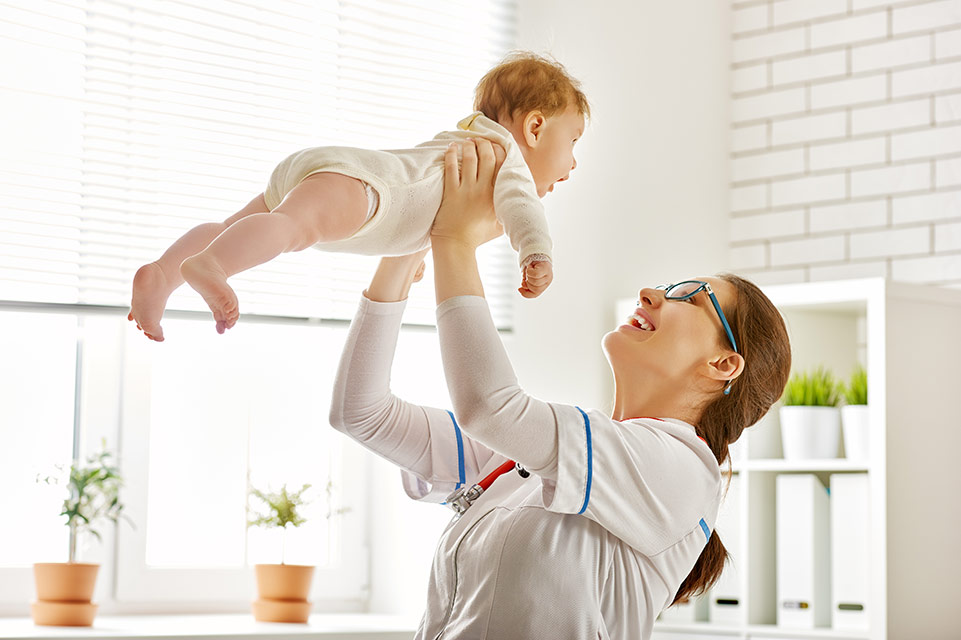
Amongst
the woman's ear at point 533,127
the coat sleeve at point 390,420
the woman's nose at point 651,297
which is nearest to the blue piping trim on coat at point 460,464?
the coat sleeve at point 390,420

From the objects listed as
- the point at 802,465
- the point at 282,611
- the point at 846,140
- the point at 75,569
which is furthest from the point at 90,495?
the point at 846,140

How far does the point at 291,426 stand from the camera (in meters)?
3.23

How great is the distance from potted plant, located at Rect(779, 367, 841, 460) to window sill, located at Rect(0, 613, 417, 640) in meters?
1.08

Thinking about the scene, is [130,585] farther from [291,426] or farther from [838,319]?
[838,319]

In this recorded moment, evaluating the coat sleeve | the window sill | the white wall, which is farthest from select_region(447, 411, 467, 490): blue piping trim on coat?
the white wall

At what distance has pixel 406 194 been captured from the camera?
156 cm

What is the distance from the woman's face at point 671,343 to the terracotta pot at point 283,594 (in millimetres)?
1360

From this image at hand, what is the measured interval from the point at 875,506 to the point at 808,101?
1.39 metres

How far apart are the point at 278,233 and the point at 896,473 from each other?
2.04m

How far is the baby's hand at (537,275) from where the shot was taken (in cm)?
150

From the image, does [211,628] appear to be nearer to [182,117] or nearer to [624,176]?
[182,117]

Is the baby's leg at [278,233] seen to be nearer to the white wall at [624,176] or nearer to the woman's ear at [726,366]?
the woman's ear at [726,366]

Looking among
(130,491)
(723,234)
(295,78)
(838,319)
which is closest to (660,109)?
(723,234)

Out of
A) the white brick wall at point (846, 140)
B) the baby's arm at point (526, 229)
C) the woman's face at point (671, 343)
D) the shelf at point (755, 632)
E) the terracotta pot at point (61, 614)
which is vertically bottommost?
the shelf at point (755, 632)
